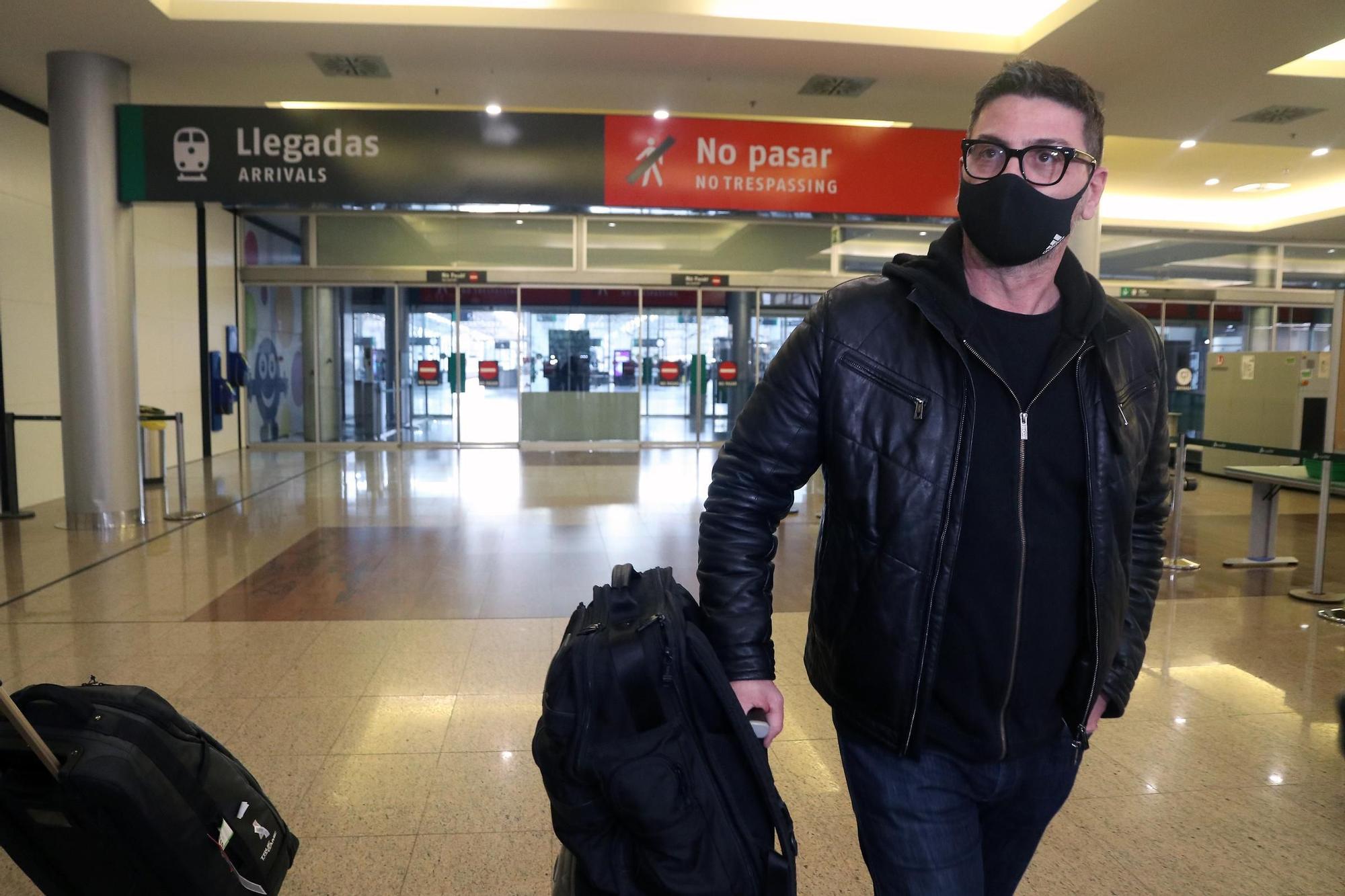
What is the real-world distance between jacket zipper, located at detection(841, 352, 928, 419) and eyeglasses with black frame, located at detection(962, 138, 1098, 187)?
1.14 ft

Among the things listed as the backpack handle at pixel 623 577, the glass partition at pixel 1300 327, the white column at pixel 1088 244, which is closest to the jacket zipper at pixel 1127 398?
the backpack handle at pixel 623 577

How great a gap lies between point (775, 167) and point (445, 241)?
8558 millimetres

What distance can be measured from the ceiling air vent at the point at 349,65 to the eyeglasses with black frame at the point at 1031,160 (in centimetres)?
639

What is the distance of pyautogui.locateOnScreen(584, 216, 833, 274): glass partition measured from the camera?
14.1 meters

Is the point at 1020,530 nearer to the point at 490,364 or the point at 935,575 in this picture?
the point at 935,575

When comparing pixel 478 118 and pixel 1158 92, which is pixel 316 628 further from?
pixel 1158 92

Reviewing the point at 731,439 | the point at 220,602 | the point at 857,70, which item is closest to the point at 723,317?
the point at 857,70

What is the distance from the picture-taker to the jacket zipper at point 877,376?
1.34 meters

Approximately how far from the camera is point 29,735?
5.15 feet

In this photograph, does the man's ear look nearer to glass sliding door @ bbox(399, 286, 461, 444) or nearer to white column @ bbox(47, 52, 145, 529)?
white column @ bbox(47, 52, 145, 529)

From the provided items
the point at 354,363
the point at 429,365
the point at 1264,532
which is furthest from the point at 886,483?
the point at 354,363

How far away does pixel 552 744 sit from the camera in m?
1.16

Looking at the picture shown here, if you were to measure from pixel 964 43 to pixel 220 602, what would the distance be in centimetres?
607

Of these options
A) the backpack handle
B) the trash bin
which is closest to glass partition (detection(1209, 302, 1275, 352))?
the trash bin
